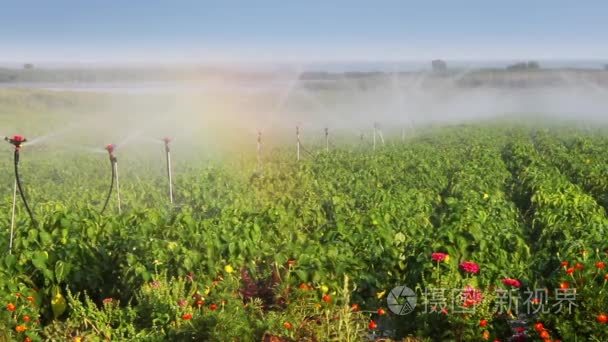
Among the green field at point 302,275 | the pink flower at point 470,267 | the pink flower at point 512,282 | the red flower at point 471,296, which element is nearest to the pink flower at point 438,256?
the green field at point 302,275

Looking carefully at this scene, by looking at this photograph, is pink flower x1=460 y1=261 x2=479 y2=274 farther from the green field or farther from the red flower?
the red flower

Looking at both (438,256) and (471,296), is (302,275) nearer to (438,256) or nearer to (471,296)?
(438,256)

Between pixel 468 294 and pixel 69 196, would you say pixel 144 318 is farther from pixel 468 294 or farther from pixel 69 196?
pixel 69 196

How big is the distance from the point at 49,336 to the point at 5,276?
105 centimetres

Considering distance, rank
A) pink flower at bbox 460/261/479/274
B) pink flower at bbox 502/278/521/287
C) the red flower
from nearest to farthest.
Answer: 1. the red flower
2. pink flower at bbox 502/278/521/287
3. pink flower at bbox 460/261/479/274

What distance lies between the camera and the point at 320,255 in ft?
25.5

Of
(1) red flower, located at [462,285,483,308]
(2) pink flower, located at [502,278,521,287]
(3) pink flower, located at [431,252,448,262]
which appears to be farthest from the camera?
(3) pink flower, located at [431,252,448,262]

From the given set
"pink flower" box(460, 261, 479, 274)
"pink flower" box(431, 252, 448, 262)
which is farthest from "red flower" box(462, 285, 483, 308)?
"pink flower" box(431, 252, 448, 262)

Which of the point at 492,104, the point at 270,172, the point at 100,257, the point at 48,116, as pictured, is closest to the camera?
the point at 100,257

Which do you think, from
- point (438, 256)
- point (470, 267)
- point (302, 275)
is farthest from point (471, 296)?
point (302, 275)

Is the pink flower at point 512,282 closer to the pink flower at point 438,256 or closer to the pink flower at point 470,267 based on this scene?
the pink flower at point 470,267

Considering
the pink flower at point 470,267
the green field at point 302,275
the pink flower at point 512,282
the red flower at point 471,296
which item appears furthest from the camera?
the pink flower at point 470,267

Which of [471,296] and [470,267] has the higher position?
[470,267]

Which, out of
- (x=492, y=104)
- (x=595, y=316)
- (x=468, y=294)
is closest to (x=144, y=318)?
(x=468, y=294)
